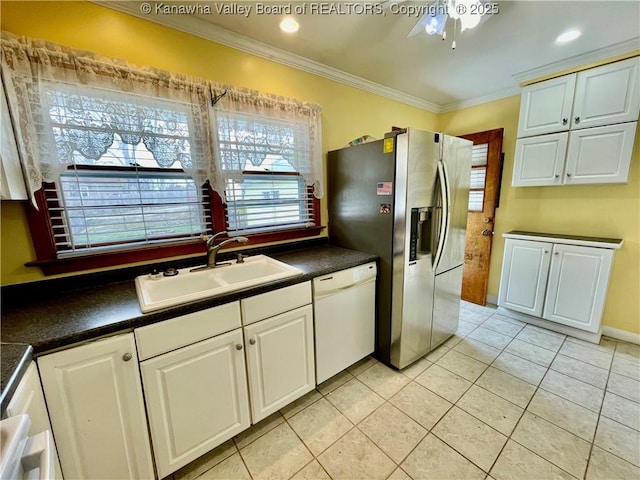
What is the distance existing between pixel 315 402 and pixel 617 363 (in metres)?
2.43

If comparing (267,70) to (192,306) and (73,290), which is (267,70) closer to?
(192,306)

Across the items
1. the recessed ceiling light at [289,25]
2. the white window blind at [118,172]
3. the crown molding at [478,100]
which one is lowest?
the white window blind at [118,172]

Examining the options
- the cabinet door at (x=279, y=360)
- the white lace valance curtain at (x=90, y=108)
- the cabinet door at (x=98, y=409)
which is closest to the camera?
the cabinet door at (x=98, y=409)

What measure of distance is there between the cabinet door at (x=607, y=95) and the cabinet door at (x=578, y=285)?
3.48ft

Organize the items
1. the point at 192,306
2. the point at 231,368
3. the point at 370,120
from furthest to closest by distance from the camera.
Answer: the point at 370,120 → the point at 231,368 → the point at 192,306

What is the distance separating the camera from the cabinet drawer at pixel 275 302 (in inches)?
54.8

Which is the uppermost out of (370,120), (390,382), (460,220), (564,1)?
(564,1)

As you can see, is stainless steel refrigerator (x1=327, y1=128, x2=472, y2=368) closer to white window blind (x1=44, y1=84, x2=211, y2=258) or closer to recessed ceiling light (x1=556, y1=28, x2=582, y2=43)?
recessed ceiling light (x1=556, y1=28, x2=582, y2=43)

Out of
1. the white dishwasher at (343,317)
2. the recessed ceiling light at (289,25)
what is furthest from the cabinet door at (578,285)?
the recessed ceiling light at (289,25)

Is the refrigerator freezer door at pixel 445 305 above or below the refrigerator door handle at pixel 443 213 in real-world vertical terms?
below

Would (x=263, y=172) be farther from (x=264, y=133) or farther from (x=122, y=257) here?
(x=122, y=257)

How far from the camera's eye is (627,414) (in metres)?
1.62

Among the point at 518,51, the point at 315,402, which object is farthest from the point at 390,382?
the point at 518,51

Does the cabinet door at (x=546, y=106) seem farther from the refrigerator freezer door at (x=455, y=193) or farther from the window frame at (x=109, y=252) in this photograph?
the window frame at (x=109, y=252)
